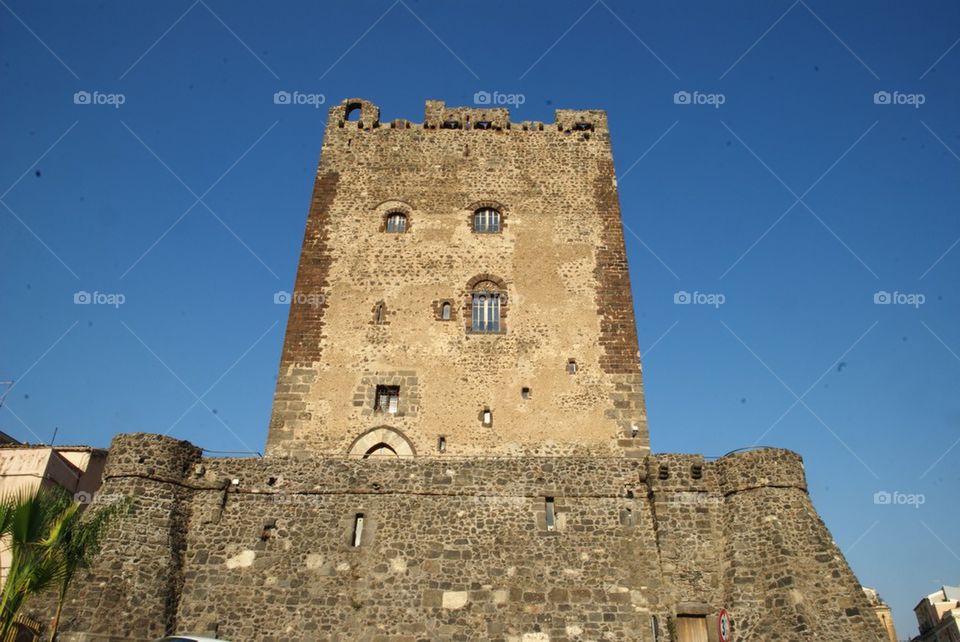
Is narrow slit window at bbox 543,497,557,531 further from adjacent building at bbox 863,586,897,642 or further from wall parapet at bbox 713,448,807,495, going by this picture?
adjacent building at bbox 863,586,897,642

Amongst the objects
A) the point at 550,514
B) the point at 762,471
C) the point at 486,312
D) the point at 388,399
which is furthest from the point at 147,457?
the point at 762,471

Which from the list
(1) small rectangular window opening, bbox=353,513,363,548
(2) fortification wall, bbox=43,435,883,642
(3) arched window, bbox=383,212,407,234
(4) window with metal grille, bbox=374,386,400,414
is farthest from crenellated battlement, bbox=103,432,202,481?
(3) arched window, bbox=383,212,407,234

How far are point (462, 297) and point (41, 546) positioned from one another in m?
13.4

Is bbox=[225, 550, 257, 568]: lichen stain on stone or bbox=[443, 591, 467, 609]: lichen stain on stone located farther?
bbox=[225, 550, 257, 568]: lichen stain on stone

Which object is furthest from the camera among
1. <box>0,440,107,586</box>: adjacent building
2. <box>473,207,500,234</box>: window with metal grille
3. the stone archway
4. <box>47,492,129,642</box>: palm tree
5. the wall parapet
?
<box>473,207,500,234</box>: window with metal grille

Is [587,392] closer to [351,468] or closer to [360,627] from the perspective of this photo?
[351,468]

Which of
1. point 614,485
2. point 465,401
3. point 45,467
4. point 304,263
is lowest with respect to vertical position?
point 614,485

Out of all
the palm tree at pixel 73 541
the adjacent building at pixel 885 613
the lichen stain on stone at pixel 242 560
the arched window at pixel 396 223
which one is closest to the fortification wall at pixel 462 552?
the lichen stain on stone at pixel 242 560

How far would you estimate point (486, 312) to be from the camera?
22.8m

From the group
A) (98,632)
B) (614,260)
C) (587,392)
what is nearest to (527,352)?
(587,392)

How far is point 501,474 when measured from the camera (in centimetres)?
1636

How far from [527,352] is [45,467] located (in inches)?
623

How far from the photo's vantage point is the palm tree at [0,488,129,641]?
12.3m

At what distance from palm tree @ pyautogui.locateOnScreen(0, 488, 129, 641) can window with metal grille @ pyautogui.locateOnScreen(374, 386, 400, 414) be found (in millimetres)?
8587
